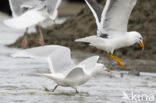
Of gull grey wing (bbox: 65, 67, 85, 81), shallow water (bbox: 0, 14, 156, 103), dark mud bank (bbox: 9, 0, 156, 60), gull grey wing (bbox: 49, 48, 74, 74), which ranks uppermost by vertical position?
gull grey wing (bbox: 49, 48, 74, 74)

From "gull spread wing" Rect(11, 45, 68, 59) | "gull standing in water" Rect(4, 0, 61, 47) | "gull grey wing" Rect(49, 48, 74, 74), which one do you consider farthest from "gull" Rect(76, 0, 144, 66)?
"gull standing in water" Rect(4, 0, 61, 47)

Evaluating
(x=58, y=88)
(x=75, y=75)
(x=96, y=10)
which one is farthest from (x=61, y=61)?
(x=96, y=10)

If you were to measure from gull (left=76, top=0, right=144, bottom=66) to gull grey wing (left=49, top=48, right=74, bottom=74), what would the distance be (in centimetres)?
183

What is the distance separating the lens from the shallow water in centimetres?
677

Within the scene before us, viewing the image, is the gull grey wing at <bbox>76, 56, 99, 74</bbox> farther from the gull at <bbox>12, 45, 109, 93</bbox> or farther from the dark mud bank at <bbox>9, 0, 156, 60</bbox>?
the dark mud bank at <bbox>9, 0, 156, 60</bbox>

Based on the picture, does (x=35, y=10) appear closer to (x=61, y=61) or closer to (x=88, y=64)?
(x=61, y=61)

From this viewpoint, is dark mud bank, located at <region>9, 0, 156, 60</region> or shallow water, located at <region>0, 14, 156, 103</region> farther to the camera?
dark mud bank, located at <region>9, 0, 156, 60</region>

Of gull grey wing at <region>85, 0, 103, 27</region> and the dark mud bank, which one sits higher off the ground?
gull grey wing at <region>85, 0, 103, 27</region>

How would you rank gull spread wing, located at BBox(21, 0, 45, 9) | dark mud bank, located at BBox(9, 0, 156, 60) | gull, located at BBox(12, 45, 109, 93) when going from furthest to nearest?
1. dark mud bank, located at BBox(9, 0, 156, 60)
2. gull spread wing, located at BBox(21, 0, 45, 9)
3. gull, located at BBox(12, 45, 109, 93)

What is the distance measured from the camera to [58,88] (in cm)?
766

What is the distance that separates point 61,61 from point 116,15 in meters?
2.38

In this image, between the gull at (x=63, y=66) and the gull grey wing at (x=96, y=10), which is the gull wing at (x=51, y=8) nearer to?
the gull grey wing at (x=96, y=10)

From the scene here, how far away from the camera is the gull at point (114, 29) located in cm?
877

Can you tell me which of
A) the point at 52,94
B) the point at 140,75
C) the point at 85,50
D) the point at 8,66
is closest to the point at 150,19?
the point at 85,50
